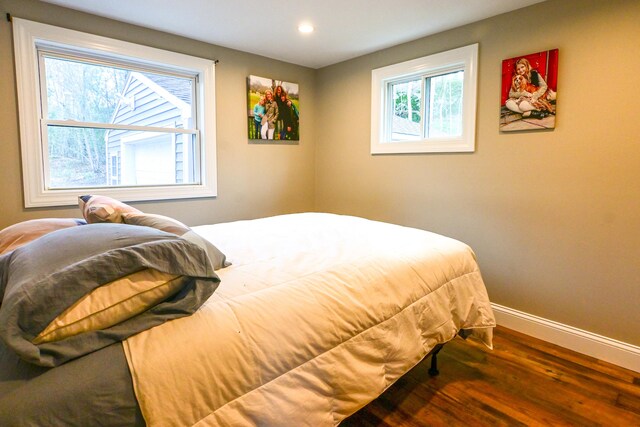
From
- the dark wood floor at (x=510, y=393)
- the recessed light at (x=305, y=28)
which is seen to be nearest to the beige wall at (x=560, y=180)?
the dark wood floor at (x=510, y=393)

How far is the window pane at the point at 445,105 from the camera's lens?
3021 millimetres

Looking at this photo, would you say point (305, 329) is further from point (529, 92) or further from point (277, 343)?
point (529, 92)

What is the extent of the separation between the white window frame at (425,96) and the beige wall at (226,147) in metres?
0.92

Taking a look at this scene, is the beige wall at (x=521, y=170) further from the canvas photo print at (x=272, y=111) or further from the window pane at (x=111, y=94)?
the window pane at (x=111, y=94)

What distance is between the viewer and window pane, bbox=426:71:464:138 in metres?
3.02

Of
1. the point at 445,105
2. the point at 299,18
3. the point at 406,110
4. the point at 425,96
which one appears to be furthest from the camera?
the point at 406,110

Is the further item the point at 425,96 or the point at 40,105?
the point at 425,96

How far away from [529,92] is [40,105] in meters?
3.49

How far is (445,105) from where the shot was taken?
312 cm

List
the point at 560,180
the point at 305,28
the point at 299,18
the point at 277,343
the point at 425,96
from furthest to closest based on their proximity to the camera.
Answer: the point at 425,96, the point at 305,28, the point at 299,18, the point at 560,180, the point at 277,343

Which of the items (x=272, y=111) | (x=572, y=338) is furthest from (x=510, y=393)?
(x=272, y=111)

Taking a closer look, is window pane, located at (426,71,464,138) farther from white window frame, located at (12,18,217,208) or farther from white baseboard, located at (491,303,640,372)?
white window frame, located at (12,18,217,208)

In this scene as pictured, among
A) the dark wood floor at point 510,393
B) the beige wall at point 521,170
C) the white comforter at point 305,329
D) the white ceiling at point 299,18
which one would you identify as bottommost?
the dark wood floor at point 510,393

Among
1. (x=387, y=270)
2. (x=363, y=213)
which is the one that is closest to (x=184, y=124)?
(x=363, y=213)
